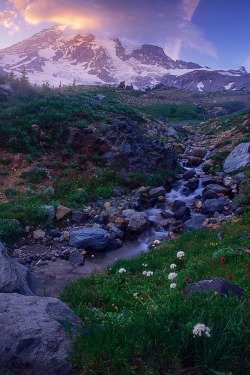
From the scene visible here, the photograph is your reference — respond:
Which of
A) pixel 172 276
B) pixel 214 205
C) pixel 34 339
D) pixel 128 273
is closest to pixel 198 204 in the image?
pixel 214 205

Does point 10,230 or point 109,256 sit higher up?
point 10,230

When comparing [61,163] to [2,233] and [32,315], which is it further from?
[32,315]

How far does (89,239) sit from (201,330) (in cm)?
923

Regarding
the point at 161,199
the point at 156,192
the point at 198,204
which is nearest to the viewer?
the point at 198,204

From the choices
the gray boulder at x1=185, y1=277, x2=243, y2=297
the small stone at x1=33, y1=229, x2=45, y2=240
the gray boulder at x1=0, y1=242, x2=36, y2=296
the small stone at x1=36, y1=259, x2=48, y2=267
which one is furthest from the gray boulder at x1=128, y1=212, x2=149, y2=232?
the gray boulder at x1=185, y1=277, x2=243, y2=297

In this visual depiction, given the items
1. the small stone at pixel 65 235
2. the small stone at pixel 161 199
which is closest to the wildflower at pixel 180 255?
the small stone at pixel 65 235

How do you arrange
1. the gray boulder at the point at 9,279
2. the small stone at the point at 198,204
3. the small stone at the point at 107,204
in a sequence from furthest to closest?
the small stone at the point at 198,204 → the small stone at the point at 107,204 → the gray boulder at the point at 9,279

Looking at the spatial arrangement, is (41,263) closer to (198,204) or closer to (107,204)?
(107,204)

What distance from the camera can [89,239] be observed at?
12.6m

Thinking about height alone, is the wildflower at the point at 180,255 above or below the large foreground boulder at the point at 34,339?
below

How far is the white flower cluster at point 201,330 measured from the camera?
351 cm

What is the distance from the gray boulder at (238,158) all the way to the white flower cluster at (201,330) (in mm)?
17787

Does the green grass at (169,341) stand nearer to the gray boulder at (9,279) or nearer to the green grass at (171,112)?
the gray boulder at (9,279)

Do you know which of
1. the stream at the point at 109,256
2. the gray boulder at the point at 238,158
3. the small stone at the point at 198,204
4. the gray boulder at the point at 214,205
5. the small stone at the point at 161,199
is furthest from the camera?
the gray boulder at the point at 238,158
